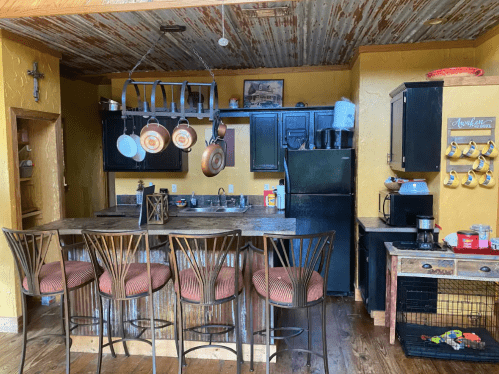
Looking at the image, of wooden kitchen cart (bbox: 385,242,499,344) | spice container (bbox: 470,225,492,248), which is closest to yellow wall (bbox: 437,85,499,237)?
spice container (bbox: 470,225,492,248)

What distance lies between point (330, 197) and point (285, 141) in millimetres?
917

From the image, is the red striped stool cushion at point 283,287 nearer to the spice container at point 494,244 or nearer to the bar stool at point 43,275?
the bar stool at point 43,275

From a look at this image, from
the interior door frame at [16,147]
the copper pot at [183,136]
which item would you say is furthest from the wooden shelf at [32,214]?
the copper pot at [183,136]

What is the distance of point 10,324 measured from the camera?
3.42 metres

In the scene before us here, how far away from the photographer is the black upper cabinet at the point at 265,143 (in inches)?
182

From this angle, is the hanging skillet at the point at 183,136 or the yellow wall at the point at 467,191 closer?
the hanging skillet at the point at 183,136

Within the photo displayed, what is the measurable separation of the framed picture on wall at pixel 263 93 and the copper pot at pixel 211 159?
197 centimetres

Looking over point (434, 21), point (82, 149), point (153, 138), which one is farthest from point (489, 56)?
point (82, 149)

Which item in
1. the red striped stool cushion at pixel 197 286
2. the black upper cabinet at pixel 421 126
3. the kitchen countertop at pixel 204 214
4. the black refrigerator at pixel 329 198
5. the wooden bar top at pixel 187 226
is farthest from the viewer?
the kitchen countertop at pixel 204 214

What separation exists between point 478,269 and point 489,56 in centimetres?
200

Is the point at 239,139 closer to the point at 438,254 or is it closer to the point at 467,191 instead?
the point at 467,191

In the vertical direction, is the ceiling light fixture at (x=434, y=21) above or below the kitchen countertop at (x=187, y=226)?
above

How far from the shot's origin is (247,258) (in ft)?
9.45

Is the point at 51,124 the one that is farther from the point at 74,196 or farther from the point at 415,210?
the point at 415,210
